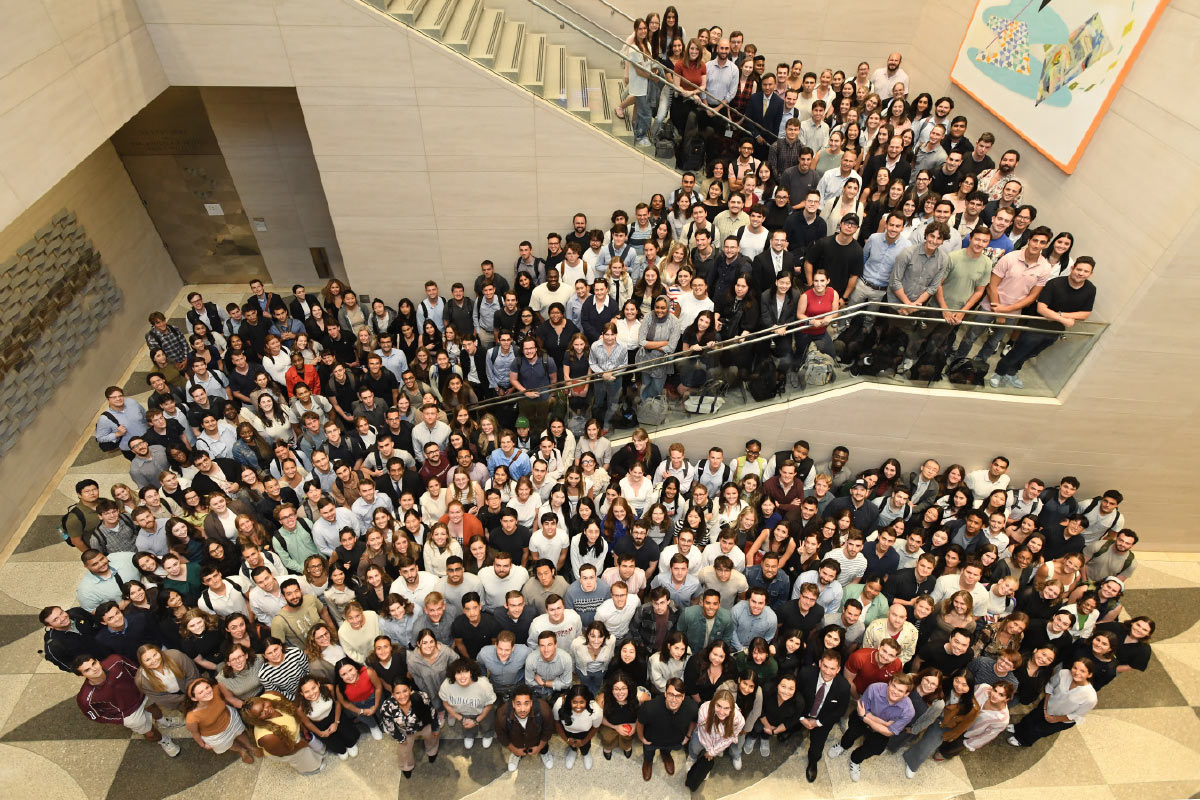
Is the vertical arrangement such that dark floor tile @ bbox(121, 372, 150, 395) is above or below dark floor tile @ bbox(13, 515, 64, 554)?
above

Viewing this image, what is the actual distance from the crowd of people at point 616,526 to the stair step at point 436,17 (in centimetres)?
248

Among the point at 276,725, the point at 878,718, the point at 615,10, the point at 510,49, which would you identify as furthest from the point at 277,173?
the point at 878,718

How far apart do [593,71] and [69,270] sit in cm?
680

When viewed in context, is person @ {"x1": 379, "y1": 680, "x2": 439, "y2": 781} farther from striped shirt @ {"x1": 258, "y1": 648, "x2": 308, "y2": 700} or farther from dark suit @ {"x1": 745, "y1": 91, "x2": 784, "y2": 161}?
dark suit @ {"x1": 745, "y1": 91, "x2": 784, "y2": 161}

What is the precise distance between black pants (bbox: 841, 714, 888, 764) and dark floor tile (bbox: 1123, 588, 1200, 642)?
12.8 ft

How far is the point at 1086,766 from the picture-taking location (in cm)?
578

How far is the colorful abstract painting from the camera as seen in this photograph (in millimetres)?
5992

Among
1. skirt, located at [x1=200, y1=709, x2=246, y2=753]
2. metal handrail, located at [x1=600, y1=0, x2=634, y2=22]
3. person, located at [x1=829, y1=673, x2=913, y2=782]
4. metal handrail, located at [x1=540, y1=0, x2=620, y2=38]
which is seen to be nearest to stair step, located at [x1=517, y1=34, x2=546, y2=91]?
metal handrail, located at [x1=540, y1=0, x2=620, y2=38]

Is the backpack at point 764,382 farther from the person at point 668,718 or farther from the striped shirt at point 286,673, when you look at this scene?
the striped shirt at point 286,673

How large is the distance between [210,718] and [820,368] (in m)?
5.90

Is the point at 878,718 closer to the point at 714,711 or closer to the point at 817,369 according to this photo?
the point at 714,711

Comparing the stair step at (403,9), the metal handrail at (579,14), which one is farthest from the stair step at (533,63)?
the stair step at (403,9)

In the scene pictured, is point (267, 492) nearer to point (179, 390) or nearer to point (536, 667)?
point (179, 390)

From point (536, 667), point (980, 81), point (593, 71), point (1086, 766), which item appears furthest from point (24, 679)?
point (980, 81)
